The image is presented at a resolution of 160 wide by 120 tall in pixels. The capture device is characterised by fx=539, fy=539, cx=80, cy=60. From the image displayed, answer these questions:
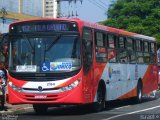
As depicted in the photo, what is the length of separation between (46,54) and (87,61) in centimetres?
142

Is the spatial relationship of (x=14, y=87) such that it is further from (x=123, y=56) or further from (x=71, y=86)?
(x=123, y=56)

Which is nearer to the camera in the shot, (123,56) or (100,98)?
(100,98)

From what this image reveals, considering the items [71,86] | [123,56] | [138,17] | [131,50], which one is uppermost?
[138,17]

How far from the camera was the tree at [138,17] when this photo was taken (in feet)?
150

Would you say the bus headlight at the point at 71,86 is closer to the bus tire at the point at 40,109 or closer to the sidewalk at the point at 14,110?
the bus tire at the point at 40,109

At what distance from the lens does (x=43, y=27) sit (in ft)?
58.6

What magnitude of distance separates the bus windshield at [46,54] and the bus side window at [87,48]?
0.30m

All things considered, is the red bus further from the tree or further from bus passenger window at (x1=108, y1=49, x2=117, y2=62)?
the tree

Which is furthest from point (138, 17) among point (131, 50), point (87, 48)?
point (87, 48)

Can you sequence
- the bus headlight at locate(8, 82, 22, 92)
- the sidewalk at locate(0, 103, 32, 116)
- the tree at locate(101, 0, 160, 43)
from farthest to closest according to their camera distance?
the tree at locate(101, 0, 160, 43) → the sidewalk at locate(0, 103, 32, 116) → the bus headlight at locate(8, 82, 22, 92)

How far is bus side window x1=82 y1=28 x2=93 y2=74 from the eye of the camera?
17.7m

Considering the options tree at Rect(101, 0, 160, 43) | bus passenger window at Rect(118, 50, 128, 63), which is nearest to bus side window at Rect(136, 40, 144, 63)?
bus passenger window at Rect(118, 50, 128, 63)

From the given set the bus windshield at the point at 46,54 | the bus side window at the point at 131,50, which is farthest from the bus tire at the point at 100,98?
the bus side window at the point at 131,50

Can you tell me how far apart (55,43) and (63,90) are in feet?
5.12
